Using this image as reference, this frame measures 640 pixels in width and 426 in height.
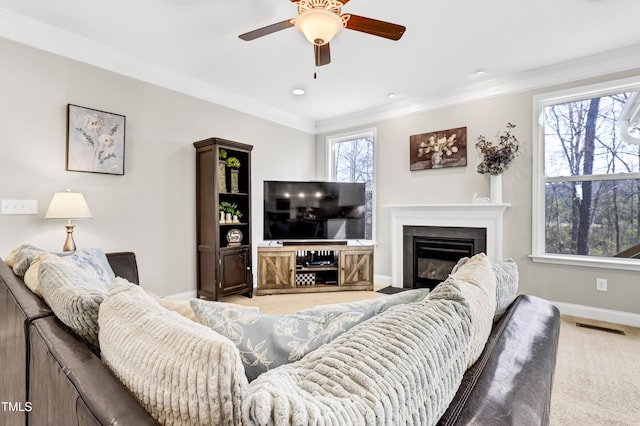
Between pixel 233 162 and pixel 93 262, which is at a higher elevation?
pixel 233 162

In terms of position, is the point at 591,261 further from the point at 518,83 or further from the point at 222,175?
the point at 222,175

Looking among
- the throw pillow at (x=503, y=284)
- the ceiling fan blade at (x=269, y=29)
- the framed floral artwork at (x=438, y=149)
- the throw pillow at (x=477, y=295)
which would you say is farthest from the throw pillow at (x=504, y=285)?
the framed floral artwork at (x=438, y=149)

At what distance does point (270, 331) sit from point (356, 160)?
452cm

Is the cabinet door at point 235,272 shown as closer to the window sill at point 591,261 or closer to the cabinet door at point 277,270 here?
the cabinet door at point 277,270

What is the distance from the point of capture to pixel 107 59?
296cm

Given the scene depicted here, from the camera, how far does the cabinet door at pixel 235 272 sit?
3.61m

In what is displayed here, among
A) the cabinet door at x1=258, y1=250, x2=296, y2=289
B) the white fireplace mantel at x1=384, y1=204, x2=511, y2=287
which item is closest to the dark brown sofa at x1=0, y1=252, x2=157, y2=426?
the cabinet door at x1=258, y1=250, x2=296, y2=289

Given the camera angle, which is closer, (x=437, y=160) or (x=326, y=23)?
(x=326, y=23)

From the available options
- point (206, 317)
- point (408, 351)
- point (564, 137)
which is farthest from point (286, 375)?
point (564, 137)

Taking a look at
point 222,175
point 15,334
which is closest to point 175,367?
point 15,334

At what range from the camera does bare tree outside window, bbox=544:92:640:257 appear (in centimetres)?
301

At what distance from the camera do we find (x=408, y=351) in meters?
0.56

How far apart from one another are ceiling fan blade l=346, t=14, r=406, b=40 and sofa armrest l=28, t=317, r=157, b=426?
212cm

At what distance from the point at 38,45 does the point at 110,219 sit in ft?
5.09
